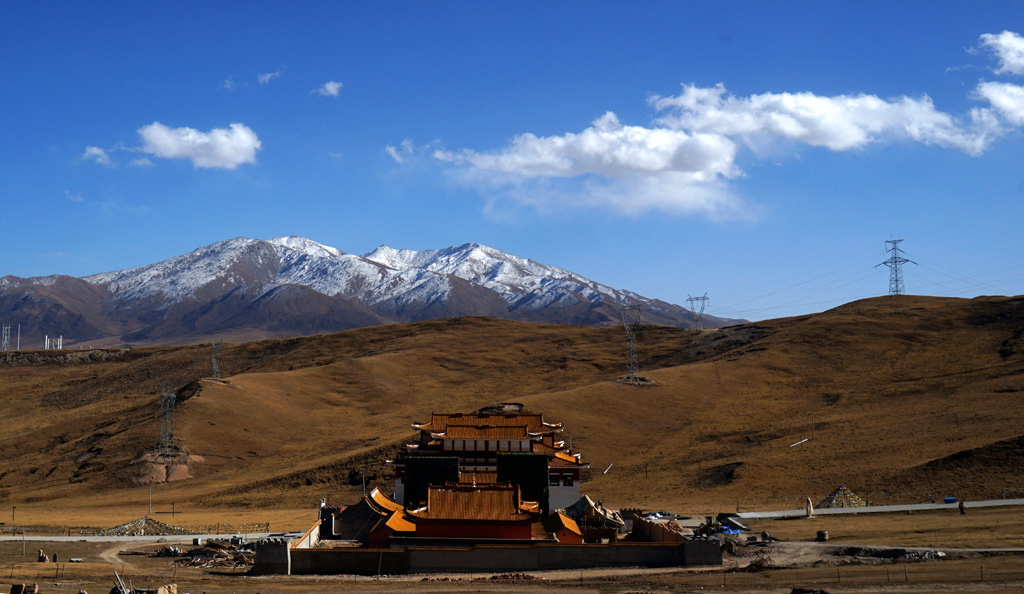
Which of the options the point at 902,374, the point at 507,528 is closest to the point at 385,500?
the point at 507,528

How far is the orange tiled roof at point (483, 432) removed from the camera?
6681 cm

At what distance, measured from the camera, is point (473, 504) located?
51469 millimetres

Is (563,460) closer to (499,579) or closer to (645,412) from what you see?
(499,579)

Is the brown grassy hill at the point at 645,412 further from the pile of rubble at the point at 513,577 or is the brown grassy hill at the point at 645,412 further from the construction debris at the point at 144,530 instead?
the pile of rubble at the point at 513,577

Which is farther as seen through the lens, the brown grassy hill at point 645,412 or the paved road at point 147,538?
the brown grassy hill at point 645,412

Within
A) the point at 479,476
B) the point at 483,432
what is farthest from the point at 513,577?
the point at 483,432

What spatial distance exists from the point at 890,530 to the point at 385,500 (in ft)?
104

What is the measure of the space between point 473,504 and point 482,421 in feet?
64.6

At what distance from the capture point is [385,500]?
197 feet

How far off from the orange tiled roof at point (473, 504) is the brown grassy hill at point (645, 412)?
80.2ft

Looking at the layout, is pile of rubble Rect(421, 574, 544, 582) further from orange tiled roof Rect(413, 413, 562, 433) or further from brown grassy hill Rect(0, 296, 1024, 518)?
brown grassy hill Rect(0, 296, 1024, 518)

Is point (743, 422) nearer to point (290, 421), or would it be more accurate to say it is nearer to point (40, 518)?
point (290, 421)

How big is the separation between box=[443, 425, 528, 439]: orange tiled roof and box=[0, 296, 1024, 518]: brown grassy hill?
13.3m

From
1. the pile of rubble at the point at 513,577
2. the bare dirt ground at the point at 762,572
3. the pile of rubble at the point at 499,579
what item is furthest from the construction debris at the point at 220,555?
the pile of rubble at the point at 513,577
